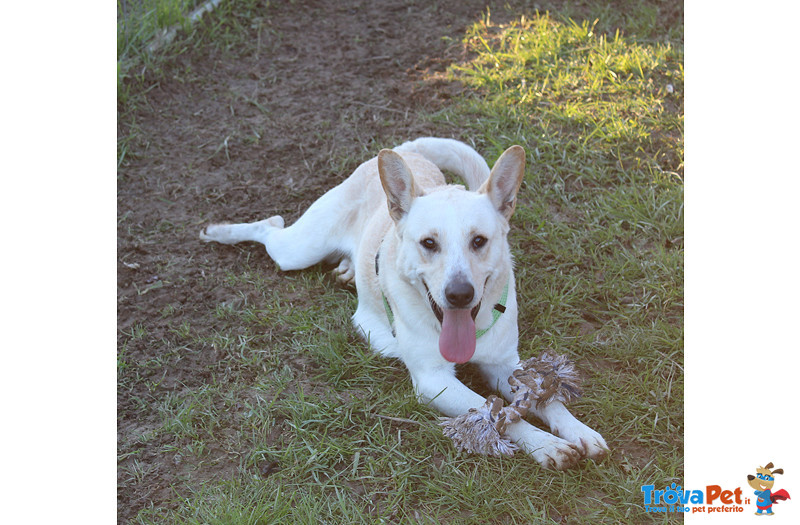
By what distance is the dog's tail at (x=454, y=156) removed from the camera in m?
4.04

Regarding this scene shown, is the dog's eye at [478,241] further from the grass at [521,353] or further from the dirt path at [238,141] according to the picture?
the dirt path at [238,141]

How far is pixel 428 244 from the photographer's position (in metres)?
3.00

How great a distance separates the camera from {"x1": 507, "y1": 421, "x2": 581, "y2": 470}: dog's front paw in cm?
274

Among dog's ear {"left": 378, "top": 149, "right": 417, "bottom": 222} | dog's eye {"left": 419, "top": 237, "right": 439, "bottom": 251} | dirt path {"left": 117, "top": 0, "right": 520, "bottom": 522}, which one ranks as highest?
dog's ear {"left": 378, "top": 149, "right": 417, "bottom": 222}

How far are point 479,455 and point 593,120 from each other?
9.39 feet

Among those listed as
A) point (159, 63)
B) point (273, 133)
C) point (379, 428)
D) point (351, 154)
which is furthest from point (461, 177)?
point (159, 63)

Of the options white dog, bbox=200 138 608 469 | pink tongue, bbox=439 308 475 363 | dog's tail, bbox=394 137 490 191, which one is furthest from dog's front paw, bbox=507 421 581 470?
dog's tail, bbox=394 137 490 191

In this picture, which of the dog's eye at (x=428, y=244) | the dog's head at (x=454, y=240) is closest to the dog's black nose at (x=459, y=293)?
the dog's head at (x=454, y=240)

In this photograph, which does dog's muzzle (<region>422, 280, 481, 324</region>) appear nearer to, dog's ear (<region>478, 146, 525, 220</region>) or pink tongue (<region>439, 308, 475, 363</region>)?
pink tongue (<region>439, 308, 475, 363</region>)

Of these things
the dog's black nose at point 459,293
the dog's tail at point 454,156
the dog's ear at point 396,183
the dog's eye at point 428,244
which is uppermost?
the dog's ear at point 396,183

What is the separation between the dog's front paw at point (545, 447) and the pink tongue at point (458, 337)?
1.13 feet

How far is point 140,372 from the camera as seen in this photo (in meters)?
3.53

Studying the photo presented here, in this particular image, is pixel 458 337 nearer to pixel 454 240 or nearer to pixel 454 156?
pixel 454 240

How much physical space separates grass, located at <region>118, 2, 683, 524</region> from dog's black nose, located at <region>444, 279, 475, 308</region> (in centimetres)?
55
